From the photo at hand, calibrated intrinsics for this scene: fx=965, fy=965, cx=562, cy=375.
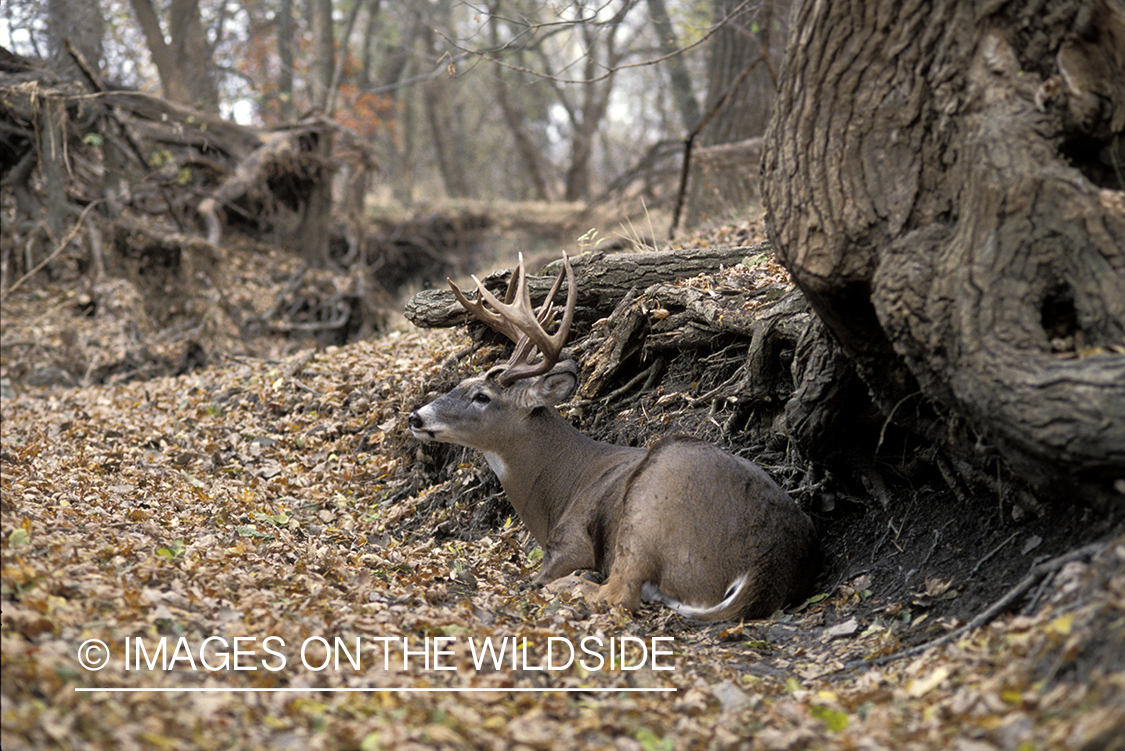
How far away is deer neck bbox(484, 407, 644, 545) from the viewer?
20.3 feet

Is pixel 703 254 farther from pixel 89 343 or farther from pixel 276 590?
pixel 89 343

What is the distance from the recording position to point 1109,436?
3.42 meters

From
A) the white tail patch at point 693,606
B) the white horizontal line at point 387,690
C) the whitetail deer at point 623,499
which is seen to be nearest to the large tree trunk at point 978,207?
the whitetail deer at point 623,499

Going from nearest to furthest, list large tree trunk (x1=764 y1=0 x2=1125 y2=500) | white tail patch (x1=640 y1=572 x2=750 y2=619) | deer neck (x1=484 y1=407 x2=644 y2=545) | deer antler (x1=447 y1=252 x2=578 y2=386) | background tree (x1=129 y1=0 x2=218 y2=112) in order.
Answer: large tree trunk (x1=764 y1=0 x2=1125 y2=500)
white tail patch (x1=640 y1=572 x2=750 y2=619)
deer antler (x1=447 y1=252 x2=578 y2=386)
deer neck (x1=484 y1=407 x2=644 y2=545)
background tree (x1=129 y1=0 x2=218 y2=112)

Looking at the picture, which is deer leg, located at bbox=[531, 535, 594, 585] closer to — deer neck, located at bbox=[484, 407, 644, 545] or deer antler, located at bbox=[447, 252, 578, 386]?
deer neck, located at bbox=[484, 407, 644, 545]

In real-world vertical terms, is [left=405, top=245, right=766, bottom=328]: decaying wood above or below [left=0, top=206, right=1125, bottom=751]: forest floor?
above

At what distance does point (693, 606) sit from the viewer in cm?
514

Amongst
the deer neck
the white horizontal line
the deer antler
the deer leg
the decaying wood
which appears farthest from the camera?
the decaying wood

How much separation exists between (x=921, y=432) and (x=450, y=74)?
4.25 metres

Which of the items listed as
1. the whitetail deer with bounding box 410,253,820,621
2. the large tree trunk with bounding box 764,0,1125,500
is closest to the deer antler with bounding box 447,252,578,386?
the whitetail deer with bounding box 410,253,820,621

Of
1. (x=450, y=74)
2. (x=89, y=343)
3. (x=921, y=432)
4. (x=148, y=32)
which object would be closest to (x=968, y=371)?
(x=921, y=432)
